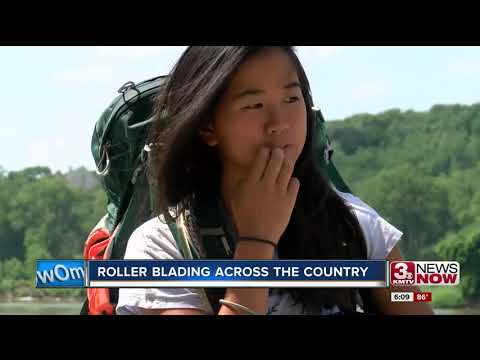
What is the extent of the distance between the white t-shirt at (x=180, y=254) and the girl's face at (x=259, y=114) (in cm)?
28

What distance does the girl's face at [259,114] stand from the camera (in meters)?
2.78

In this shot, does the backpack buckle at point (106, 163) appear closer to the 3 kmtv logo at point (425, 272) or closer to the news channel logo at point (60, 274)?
the news channel logo at point (60, 274)

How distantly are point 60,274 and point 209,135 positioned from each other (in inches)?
39.4

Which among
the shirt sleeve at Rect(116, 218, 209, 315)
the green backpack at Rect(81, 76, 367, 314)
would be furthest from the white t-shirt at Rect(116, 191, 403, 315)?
the green backpack at Rect(81, 76, 367, 314)

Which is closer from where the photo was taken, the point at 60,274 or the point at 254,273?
the point at 254,273

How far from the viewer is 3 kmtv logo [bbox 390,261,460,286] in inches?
124

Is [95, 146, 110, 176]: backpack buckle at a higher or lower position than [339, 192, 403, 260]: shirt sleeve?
→ higher

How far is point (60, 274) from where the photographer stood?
341 cm

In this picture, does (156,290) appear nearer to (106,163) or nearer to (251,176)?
(251,176)

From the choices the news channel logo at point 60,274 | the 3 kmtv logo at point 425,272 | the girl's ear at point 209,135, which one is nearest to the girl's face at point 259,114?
the girl's ear at point 209,135

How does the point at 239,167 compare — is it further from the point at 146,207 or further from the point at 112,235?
the point at 112,235

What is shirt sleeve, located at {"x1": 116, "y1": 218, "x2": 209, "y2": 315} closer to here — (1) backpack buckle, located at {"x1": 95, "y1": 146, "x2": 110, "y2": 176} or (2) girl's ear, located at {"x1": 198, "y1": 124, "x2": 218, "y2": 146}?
(2) girl's ear, located at {"x1": 198, "y1": 124, "x2": 218, "y2": 146}

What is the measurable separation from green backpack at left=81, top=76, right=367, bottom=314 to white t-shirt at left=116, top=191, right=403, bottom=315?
0.38 feet

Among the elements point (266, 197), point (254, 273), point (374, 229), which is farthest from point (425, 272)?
point (266, 197)
